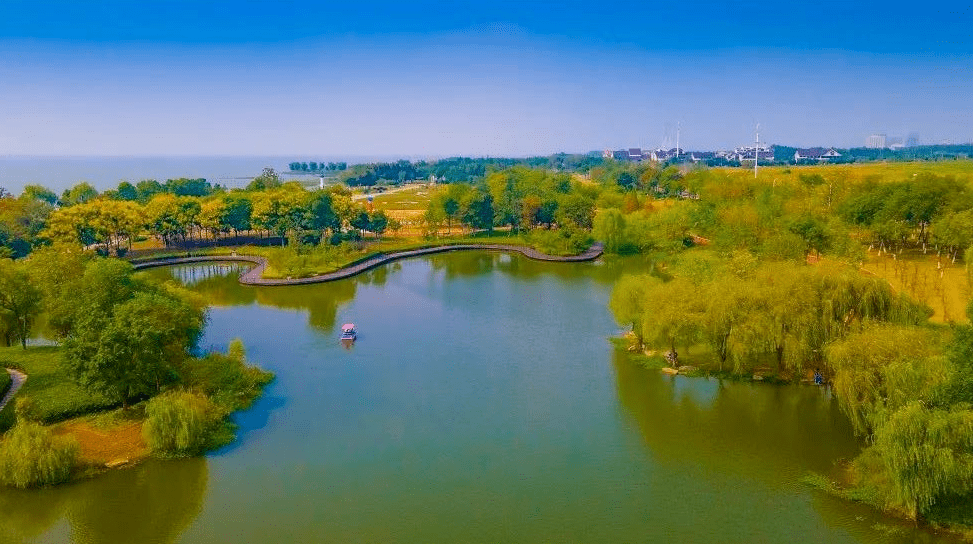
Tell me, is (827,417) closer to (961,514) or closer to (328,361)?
(961,514)

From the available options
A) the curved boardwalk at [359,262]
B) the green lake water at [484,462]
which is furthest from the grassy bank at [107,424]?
the curved boardwalk at [359,262]

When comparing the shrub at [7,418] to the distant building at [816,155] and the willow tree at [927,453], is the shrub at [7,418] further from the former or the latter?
the distant building at [816,155]

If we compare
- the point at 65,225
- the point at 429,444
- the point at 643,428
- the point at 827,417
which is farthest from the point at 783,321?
the point at 65,225

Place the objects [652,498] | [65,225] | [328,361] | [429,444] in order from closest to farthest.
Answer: [652,498] → [429,444] → [328,361] → [65,225]

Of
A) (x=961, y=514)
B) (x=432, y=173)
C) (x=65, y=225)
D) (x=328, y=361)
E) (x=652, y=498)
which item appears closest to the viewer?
(x=961, y=514)

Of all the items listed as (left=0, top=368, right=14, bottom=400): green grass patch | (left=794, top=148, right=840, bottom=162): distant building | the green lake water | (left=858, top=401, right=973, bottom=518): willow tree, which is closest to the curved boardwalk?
the green lake water

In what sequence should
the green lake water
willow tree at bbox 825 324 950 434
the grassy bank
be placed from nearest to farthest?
the green lake water → willow tree at bbox 825 324 950 434 → the grassy bank

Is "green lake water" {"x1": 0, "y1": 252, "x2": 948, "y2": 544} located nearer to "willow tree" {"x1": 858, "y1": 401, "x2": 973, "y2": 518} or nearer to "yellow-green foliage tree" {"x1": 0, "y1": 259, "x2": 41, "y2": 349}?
"willow tree" {"x1": 858, "y1": 401, "x2": 973, "y2": 518}

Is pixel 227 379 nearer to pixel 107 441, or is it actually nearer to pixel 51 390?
pixel 107 441
